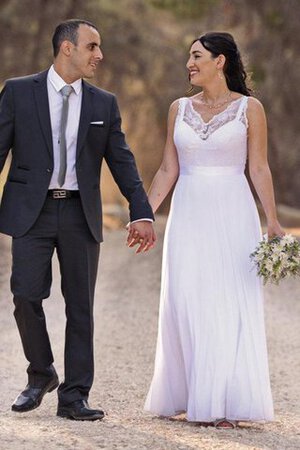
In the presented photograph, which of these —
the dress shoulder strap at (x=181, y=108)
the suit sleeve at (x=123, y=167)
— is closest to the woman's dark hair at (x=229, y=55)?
the dress shoulder strap at (x=181, y=108)

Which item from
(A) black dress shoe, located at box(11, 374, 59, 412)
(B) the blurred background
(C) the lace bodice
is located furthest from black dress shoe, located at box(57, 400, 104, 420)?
(B) the blurred background

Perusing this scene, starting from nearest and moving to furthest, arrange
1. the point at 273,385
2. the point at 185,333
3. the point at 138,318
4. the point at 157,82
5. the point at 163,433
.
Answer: the point at 163,433 < the point at 185,333 < the point at 273,385 < the point at 138,318 < the point at 157,82

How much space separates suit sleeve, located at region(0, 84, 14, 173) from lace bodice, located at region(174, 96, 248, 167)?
939 millimetres

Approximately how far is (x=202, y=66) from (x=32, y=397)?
1.97 metres

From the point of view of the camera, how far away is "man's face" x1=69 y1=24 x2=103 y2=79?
21.9 ft

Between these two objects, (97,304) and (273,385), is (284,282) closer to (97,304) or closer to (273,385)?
(97,304)

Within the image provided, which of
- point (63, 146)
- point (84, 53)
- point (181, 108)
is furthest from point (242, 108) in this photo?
point (63, 146)

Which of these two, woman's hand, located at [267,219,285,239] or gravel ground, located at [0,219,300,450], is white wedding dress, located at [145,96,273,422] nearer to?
woman's hand, located at [267,219,285,239]

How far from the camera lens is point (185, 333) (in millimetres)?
6930

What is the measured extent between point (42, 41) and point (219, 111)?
15.2 metres

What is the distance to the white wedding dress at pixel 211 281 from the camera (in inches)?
269

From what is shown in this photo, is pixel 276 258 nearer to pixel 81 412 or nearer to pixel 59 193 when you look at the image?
pixel 59 193

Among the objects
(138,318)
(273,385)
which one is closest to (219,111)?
(273,385)

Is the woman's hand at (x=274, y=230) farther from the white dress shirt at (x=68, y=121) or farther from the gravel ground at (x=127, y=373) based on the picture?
the gravel ground at (x=127, y=373)
